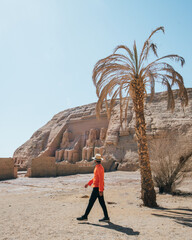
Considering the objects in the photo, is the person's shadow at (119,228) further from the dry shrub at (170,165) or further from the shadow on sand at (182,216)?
the dry shrub at (170,165)

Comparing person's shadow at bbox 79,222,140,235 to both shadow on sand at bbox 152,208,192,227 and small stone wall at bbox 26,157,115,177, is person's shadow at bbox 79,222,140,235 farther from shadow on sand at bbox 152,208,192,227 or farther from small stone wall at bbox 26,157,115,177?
small stone wall at bbox 26,157,115,177

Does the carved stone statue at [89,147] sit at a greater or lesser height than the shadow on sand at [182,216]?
greater

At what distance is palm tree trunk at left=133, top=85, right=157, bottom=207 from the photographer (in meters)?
5.83

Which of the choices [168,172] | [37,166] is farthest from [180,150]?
[37,166]

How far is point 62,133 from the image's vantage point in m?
30.5

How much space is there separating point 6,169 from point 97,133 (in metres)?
14.6

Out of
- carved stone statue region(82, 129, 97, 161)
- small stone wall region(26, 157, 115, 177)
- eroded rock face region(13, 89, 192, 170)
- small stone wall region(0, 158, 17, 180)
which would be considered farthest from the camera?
carved stone statue region(82, 129, 97, 161)

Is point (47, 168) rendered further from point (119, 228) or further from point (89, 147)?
point (119, 228)

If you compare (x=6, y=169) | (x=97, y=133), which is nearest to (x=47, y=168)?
(x=6, y=169)

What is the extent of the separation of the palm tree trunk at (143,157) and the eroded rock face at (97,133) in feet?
27.8

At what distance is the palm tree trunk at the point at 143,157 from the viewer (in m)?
5.83

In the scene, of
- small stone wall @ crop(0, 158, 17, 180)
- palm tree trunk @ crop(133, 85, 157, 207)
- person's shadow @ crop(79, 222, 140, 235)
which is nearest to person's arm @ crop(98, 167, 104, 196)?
person's shadow @ crop(79, 222, 140, 235)

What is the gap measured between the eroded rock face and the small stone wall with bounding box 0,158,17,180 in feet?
25.0

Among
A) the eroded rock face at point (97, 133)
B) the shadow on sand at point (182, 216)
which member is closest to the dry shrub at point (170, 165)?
the shadow on sand at point (182, 216)
